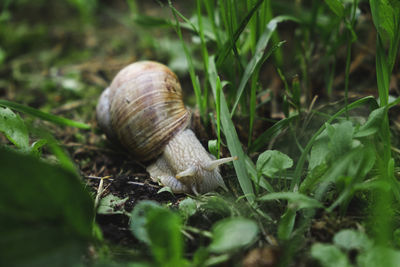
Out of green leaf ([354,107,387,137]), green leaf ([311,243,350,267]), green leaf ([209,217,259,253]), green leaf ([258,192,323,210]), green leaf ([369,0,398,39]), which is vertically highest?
green leaf ([369,0,398,39])

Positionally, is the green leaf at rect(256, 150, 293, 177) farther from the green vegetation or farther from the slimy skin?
the slimy skin

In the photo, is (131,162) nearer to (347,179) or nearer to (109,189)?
(109,189)

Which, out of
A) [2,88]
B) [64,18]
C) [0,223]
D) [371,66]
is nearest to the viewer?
[0,223]

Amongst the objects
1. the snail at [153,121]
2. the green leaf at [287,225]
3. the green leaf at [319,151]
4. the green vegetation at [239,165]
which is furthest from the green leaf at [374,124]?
the snail at [153,121]

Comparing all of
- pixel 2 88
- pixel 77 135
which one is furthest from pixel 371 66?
pixel 2 88

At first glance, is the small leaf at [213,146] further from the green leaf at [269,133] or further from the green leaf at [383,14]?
the green leaf at [383,14]

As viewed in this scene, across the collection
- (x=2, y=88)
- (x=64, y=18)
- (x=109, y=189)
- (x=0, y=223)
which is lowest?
(x=109, y=189)

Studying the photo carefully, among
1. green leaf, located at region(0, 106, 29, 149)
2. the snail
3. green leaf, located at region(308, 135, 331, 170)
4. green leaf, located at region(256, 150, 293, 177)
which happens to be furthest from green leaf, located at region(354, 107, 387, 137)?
green leaf, located at region(0, 106, 29, 149)
